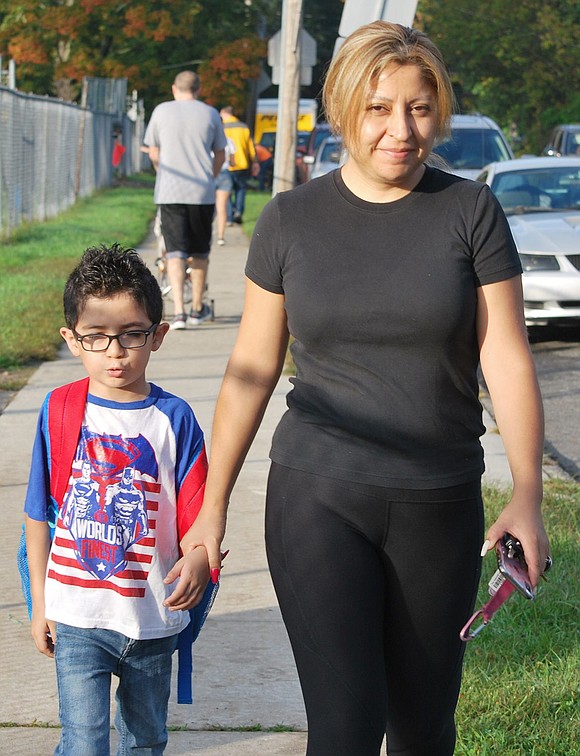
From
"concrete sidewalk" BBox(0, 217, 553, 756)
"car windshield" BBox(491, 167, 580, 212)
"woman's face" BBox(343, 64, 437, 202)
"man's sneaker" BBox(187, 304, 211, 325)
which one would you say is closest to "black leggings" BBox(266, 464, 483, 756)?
"woman's face" BBox(343, 64, 437, 202)

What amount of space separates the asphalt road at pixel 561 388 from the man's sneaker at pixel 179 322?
2.85 meters

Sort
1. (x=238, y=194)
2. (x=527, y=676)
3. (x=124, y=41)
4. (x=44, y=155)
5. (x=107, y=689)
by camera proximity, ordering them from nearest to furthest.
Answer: (x=107, y=689) < (x=527, y=676) < (x=44, y=155) < (x=238, y=194) < (x=124, y=41)

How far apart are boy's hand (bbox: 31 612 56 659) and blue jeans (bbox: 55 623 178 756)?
44 mm

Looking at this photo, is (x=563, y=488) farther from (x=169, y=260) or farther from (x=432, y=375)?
(x=169, y=260)

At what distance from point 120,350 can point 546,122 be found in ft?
120

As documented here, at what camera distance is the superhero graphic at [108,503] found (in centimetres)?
281

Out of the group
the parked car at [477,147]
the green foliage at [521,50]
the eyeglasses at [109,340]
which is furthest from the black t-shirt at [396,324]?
the green foliage at [521,50]

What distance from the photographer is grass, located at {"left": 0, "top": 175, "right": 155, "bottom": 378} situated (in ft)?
31.3

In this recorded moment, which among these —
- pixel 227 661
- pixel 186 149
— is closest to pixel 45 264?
pixel 186 149

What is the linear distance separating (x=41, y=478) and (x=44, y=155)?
61.9ft

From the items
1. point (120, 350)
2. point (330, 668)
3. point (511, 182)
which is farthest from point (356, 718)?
point (511, 182)

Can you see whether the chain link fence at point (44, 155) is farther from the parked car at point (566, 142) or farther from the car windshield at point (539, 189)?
the parked car at point (566, 142)

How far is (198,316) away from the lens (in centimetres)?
1111

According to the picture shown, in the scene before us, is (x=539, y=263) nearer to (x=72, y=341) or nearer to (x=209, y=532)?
(x=72, y=341)
